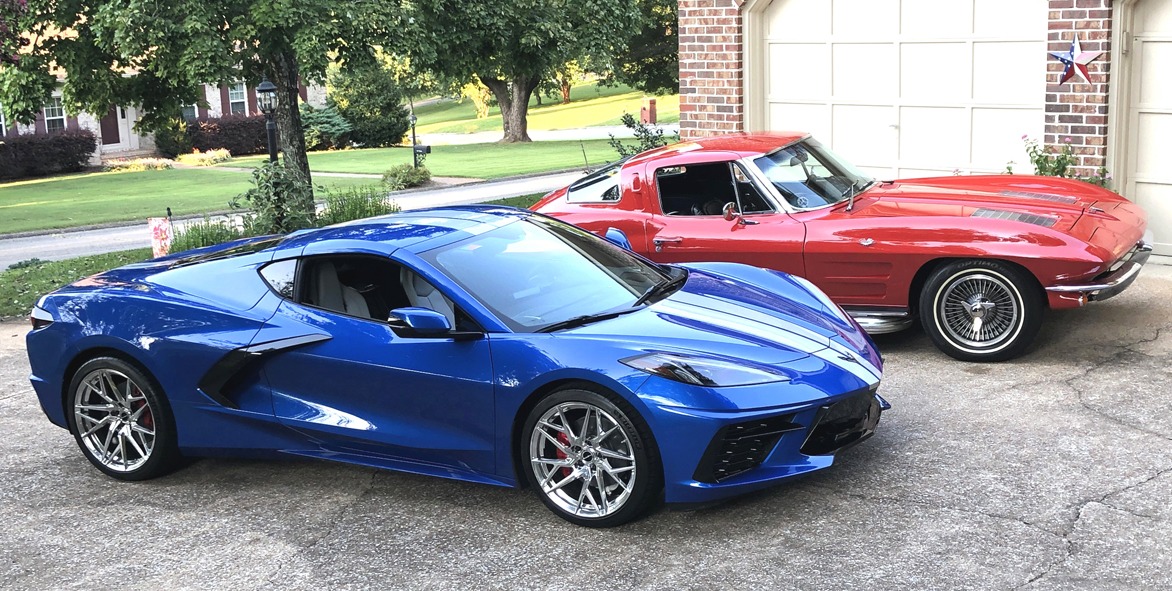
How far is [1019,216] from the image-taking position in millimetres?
7887

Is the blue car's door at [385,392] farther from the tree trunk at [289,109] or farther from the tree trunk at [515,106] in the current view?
the tree trunk at [515,106]

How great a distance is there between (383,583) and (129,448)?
7.03 ft

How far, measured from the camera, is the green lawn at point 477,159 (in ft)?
118

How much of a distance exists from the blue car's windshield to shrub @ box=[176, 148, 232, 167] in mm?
38809

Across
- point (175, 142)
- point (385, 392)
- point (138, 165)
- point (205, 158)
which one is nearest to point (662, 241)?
point (385, 392)

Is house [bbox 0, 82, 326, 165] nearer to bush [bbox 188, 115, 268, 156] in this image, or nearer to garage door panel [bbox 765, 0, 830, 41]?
bush [bbox 188, 115, 268, 156]

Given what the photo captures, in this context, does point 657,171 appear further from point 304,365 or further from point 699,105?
point 699,105

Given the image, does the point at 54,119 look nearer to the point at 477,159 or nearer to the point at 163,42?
the point at 477,159

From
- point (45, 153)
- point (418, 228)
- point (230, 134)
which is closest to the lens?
point (418, 228)

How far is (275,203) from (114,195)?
21.5 meters

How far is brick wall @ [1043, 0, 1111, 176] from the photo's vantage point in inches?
433

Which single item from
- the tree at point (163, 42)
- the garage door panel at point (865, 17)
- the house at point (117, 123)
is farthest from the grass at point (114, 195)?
the garage door panel at point (865, 17)

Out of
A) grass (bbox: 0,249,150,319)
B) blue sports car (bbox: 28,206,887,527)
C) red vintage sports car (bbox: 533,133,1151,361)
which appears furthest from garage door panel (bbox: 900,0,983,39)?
grass (bbox: 0,249,150,319)

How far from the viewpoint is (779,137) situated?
30.5 feet
